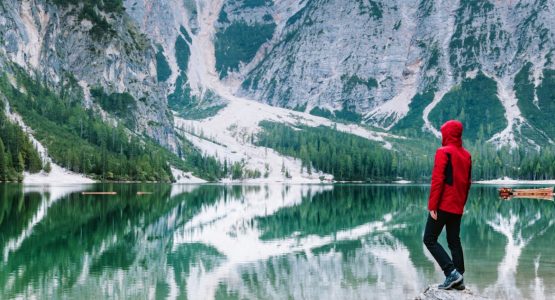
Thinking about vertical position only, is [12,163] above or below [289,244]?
above

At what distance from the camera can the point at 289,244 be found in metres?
47.0

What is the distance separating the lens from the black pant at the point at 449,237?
20.6 m

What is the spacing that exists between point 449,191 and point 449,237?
73.2 inches

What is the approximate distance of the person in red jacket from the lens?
20.1 meters

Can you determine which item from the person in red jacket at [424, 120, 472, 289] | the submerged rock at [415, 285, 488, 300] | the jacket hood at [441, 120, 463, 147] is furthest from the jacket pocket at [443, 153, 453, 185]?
the submerged rock at [415, 285, 488, 300]

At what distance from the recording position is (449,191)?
20141 millimetres

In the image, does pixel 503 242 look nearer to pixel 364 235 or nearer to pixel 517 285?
pixel 364 235

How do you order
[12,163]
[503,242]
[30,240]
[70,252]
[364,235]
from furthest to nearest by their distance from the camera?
[12,163] → [364,235] → [503,242] → [30,240] → [70,252]

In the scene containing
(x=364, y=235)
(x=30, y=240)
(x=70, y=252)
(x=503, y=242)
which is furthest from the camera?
(x=364, y=235)

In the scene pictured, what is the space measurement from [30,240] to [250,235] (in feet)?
53.6

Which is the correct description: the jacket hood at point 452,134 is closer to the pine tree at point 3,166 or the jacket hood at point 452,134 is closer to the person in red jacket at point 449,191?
the person in red jacket at point 449,191

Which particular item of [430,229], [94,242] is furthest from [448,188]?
[94,242]

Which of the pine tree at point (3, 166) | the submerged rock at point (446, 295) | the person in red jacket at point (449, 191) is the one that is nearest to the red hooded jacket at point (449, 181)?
the person in red jacket at point (449, 191)

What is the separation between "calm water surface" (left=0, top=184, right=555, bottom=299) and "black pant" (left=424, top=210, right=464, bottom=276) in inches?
285
